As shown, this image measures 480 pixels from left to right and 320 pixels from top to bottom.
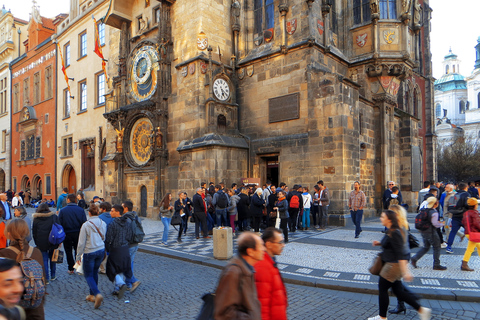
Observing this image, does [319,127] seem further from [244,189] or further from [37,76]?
[37,76]

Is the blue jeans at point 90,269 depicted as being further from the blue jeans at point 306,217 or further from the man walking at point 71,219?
the blue jeans at point 306,217

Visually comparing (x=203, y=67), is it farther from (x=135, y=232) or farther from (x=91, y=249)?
(x=91, y=249)

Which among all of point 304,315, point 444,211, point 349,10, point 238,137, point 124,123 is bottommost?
point 304,315

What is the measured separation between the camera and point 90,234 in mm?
6180

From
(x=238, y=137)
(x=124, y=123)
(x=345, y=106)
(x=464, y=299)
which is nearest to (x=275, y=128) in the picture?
(x=238, y=137)

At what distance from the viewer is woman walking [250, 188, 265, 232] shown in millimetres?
12414

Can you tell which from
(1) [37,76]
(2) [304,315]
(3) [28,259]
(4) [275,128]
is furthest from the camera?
(1) [37,76]

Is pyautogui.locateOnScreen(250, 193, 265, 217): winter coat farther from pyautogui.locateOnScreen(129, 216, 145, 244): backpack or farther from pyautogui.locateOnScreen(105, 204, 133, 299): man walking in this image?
pyautogui.locateOnScreen(105, 204, 133, 299): man walking

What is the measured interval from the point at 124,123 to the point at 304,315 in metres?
17.6

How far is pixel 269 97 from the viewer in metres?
16.8

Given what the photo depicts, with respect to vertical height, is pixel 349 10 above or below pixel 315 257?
above

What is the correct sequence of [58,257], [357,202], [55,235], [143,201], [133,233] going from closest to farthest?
→ 1. [133,233]
2. [58,257]
3. [55,235]
4. [357,202]
5. [143,201]

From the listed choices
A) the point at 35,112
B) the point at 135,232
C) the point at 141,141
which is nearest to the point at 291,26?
the point at 141,141

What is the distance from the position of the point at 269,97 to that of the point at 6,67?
1479 inches
